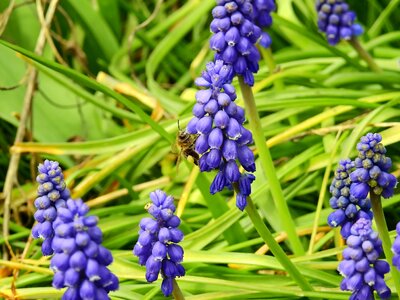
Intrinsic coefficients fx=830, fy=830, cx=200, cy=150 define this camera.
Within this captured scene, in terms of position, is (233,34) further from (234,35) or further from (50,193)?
(50,193)

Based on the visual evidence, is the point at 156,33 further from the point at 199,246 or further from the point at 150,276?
the point at 150,276

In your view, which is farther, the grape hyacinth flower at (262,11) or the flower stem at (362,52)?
the flower stem at (362,52)

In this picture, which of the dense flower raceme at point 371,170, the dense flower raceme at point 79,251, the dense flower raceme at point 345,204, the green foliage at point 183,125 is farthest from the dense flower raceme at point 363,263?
the dense flower raceme at point 79,251

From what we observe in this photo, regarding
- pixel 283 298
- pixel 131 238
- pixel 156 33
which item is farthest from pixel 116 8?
pixel 283 298

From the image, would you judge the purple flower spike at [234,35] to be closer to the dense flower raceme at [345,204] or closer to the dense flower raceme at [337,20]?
the dense flower raceme at [345,204]

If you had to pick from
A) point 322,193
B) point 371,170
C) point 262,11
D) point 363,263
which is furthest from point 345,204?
point 262,11

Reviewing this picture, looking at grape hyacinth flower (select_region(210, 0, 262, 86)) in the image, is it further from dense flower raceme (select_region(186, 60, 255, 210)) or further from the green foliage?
the green foliage
